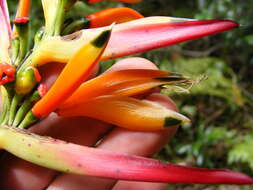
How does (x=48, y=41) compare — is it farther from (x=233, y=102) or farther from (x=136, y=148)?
(x=233, y=102)

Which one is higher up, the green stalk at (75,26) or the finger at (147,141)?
the green stalk at (75,26)

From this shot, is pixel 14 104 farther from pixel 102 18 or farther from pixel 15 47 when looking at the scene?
pixel 102 18

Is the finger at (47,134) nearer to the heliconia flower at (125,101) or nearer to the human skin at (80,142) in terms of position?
the human skin at (80,142)

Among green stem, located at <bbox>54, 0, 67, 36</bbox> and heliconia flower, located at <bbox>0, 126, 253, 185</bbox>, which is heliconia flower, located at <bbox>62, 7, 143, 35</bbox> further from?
heliconia flower, located at <bbox>0, 126, 253, 185</bbox>

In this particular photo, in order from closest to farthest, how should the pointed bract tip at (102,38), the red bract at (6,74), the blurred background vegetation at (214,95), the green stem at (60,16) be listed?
the pointed bract tip at (102,38) < the red bract at (6,74) < the green stem at (60,16) < the blurred background vegetation at (214,95)

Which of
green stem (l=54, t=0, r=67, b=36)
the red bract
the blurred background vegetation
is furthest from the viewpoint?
the blurred background vegetation

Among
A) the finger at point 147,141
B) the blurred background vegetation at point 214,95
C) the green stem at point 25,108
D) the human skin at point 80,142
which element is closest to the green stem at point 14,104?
the green stem at point 25,108

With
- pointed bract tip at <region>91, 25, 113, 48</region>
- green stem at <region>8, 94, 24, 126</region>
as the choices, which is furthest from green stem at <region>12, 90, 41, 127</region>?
pointed bract tip at <region>91, 25, 113, 48</region>

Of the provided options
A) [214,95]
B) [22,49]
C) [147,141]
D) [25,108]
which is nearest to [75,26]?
[22,49]
